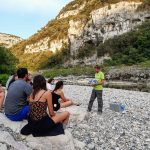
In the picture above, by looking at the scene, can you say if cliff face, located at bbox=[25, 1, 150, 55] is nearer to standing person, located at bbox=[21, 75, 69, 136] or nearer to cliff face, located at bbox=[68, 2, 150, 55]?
cliff face, located at bbox=[68, 2, 150, 55]

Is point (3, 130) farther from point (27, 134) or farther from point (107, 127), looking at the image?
point (107, 127)

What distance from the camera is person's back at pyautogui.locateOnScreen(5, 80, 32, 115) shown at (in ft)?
34.6

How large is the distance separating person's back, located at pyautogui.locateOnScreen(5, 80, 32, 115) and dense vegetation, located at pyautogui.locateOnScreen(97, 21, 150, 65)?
Result: 56.9 meters

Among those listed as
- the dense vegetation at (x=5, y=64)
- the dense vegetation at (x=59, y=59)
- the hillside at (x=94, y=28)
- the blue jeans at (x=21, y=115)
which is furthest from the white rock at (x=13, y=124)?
the dense vegetation at (x=59, y=59)

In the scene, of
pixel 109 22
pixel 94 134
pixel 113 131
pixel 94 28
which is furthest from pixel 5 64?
pixel 94 28

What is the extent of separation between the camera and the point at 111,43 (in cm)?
8306

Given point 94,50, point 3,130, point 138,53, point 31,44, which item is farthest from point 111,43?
point 3,130

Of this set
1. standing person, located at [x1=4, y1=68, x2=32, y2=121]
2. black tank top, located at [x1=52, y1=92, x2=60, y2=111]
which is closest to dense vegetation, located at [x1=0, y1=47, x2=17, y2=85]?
black tank top, located at [x1=52, y1=92, x2=60, y2=111]

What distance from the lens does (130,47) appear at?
245 ft

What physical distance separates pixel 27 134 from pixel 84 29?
92.9 metres

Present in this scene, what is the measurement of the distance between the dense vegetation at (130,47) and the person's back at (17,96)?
56.9 meters

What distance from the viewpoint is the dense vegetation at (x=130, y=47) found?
68.5m

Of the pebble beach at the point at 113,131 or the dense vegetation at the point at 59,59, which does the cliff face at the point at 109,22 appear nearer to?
the dense vegetation at the point at 59,59

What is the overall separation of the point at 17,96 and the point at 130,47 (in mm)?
65718
